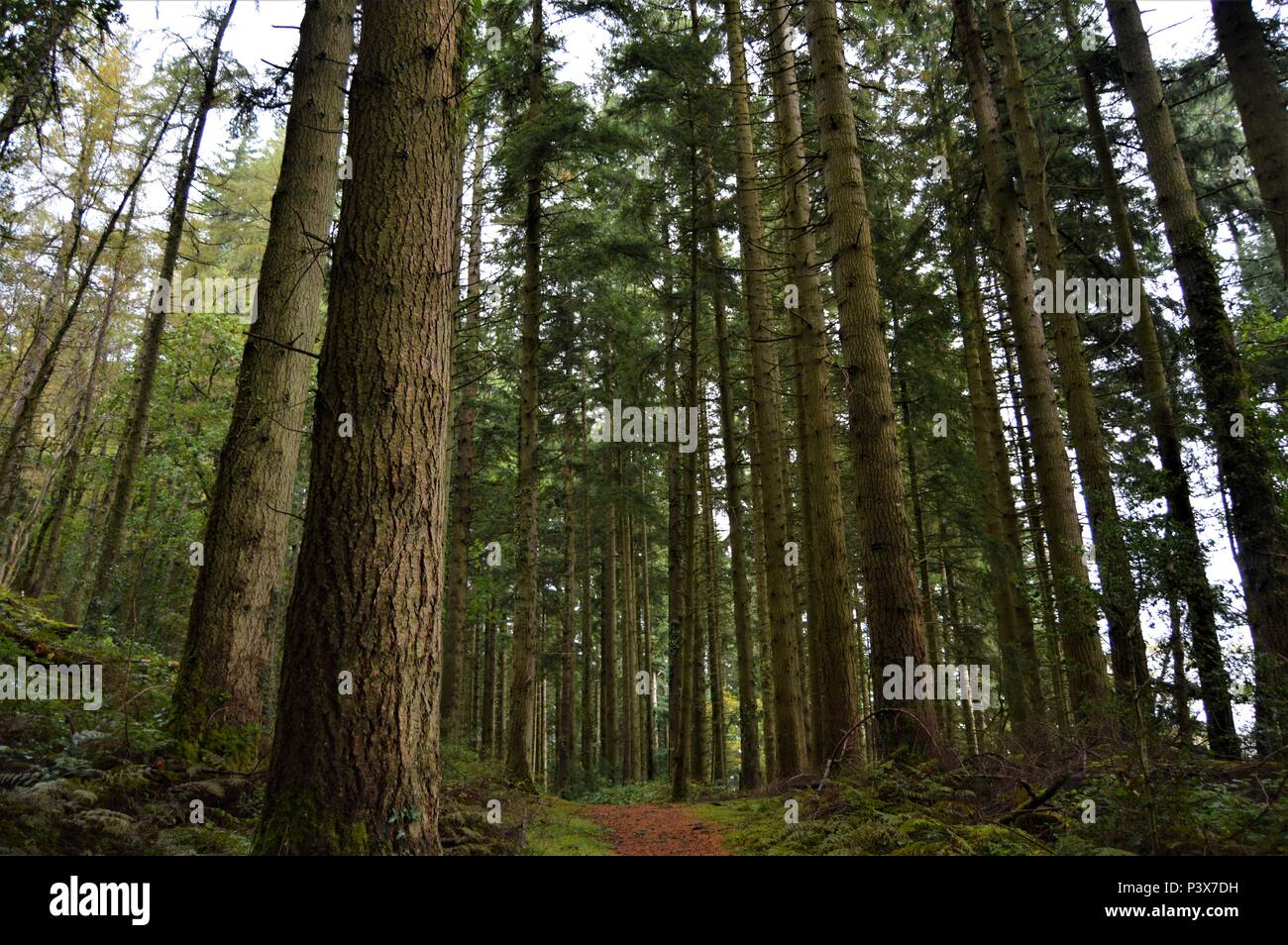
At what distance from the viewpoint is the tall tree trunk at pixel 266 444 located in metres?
5.69

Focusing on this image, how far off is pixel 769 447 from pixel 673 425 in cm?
617

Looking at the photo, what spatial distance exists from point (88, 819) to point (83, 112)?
1879 centimetres

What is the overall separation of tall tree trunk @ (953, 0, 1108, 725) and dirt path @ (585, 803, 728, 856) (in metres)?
4.35

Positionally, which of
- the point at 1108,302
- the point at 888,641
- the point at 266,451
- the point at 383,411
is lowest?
the point at 888,641

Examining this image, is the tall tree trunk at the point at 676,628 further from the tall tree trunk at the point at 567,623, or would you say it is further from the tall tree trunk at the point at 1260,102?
the tall tree trunk at the point at 1260,102

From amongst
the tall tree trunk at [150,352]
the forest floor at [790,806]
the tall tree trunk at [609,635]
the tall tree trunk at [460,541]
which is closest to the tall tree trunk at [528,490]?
the tall tree trunk at [460,541]

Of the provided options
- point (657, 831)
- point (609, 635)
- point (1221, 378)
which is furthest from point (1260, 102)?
point (609, 635)

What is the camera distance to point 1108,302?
11.8 m

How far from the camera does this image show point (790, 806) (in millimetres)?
5973

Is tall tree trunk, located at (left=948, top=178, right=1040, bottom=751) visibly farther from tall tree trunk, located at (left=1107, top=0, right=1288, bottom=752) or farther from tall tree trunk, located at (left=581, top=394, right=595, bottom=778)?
tall tree trunk, located at (left=581, top=394, right=595, bottom=778)

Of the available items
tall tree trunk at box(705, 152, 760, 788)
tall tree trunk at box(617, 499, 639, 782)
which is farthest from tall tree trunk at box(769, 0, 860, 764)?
tall tree trunk at box(617, 499, 639, 782)

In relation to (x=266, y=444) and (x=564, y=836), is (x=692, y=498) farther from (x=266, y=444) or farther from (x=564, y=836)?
(x=266, y=444)
